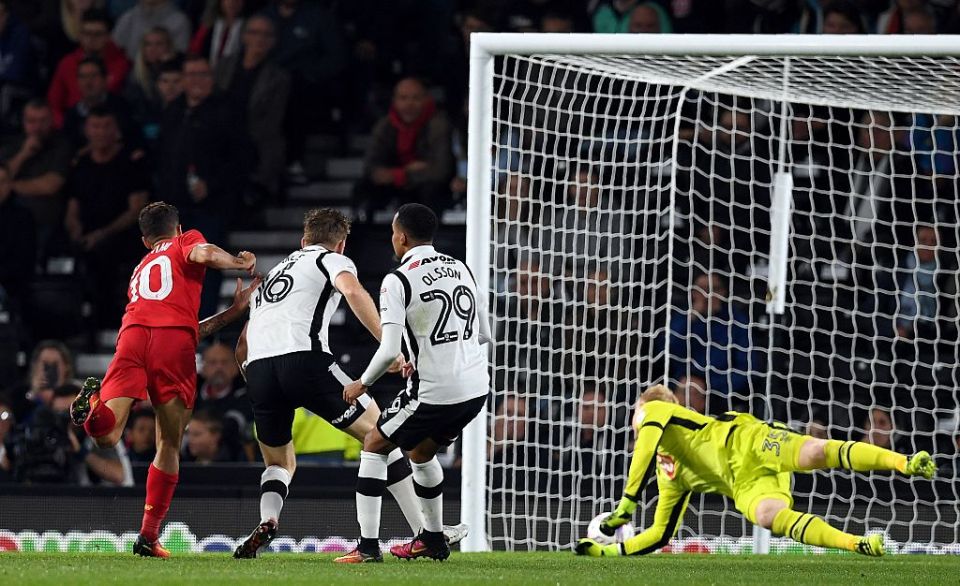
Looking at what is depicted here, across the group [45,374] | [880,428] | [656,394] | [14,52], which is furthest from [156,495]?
[14,52]

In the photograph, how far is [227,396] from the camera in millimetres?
11727

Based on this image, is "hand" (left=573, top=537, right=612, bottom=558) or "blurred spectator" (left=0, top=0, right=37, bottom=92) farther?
"blurred spectator" (left=0, top=0, right=37, bottom=92)

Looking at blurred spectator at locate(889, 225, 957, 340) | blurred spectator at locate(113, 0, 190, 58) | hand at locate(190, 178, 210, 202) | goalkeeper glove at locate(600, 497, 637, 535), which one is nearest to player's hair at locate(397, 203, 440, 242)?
goalkeeper glove at locate(600, 497, 637, 535)

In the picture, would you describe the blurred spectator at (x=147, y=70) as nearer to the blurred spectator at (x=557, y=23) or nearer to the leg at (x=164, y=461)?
the blurred spectator at (x=557, y=23)

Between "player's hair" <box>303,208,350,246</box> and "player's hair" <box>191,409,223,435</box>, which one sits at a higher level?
"player's hair" <box>303,208,350,246</box>

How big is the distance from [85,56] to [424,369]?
883 centimetres

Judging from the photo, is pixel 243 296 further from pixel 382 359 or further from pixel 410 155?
pixel 410 155

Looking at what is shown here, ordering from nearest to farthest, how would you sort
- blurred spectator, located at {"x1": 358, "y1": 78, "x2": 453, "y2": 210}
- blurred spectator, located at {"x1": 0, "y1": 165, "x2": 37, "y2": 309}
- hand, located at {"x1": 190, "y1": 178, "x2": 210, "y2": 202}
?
blurred spectator, located at {"x1": 358, "y1": 78, "x2": 453, "y2": 210}, hand, located at {"x1": 190, "y1": 178, "x2": 210, "y2": 202}, blurred spectator, located at {"x1": 0, "y1": 165, "x2": 37, "y2": 309}

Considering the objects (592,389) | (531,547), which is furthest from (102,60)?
(531,547)

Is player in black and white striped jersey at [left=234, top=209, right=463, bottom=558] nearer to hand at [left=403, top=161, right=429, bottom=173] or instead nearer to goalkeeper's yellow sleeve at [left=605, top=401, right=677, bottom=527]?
goalkeeper's yellow sleeve at [left=605, top=401, right=677, bottom=527]

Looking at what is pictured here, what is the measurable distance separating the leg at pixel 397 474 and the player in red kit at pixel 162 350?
0.81 metres

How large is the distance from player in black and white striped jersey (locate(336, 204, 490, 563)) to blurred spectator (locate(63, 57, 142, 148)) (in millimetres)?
7293

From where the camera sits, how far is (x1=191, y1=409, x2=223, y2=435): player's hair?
11.1 meters

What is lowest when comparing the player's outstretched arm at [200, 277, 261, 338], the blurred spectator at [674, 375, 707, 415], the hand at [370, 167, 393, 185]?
the blurred spectator at [674, 375, 707, 415]
